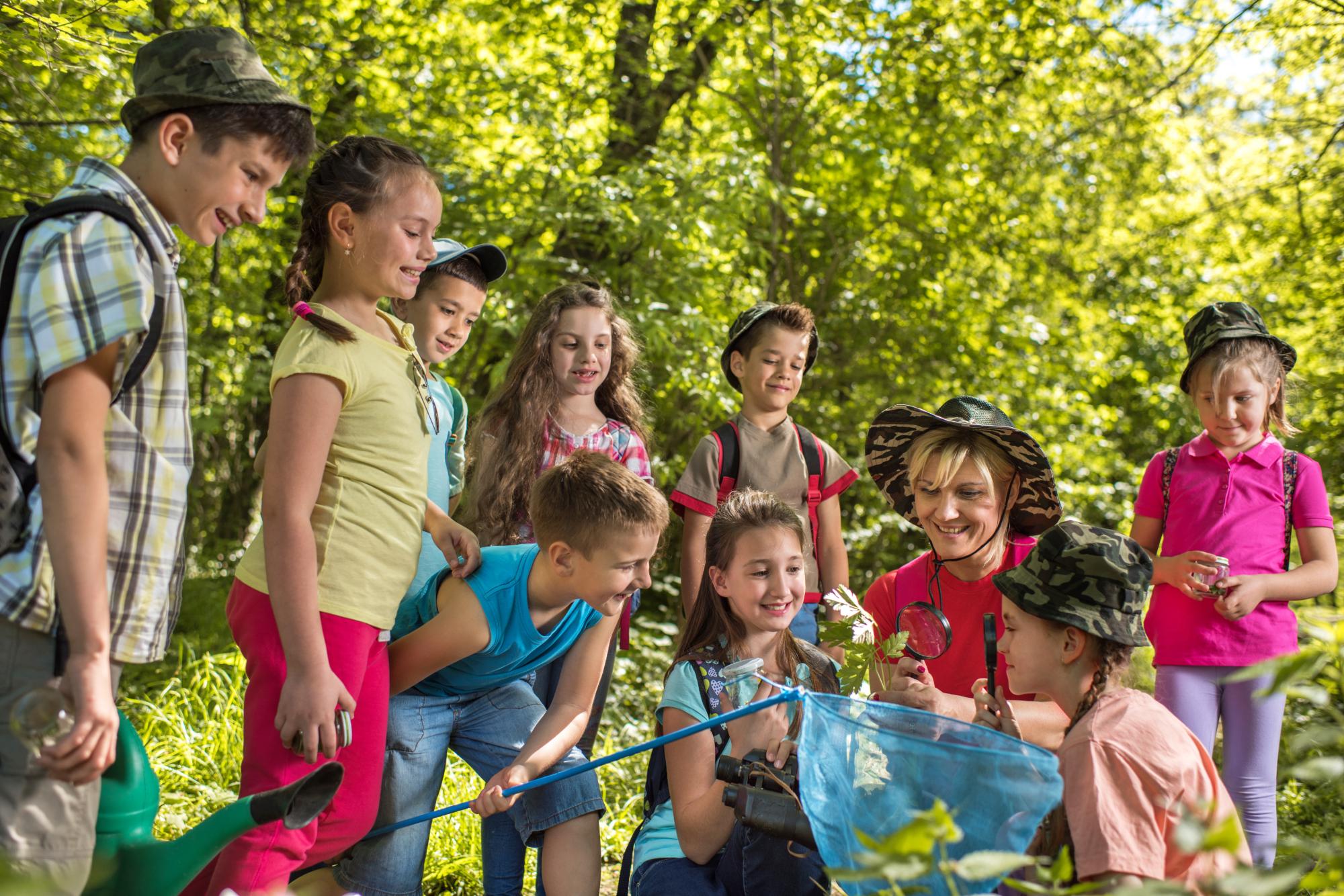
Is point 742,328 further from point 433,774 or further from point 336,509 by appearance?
point 336,509

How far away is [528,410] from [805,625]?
50.6 inches

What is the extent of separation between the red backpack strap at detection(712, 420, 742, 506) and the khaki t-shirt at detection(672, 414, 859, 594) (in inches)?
0.4

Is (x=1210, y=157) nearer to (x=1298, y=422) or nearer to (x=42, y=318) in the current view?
(x=1298, y=422)

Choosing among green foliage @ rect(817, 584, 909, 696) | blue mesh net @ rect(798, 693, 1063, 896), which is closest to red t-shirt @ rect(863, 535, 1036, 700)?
green foliage @ rect(817, 584, 909, 696)

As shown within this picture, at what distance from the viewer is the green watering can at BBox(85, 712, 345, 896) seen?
1.63 meters

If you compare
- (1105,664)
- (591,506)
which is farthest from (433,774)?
(1105,664)

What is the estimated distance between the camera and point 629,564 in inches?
105

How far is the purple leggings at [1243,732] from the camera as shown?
136 inches

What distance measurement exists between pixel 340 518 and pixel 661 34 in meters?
5.40

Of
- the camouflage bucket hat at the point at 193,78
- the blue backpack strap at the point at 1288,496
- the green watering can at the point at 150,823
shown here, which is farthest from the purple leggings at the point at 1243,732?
the camouflage bucket hat at the point at 193,78

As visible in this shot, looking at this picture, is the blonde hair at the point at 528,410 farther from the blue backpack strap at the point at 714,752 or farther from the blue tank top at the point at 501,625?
the blue backpack strap at the point at 714,752

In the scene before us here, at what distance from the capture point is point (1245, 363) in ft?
11.8

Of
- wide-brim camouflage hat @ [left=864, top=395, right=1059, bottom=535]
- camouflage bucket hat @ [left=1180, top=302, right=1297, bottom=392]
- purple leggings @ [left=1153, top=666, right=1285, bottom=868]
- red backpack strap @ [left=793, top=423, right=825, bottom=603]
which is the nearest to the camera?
wide-brim camouflage hat @ [left=864, top=395, right=1059, bottom=535]

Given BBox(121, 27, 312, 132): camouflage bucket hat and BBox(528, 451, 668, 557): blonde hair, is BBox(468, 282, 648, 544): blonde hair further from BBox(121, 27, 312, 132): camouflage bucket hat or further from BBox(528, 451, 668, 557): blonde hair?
BBox(121, 27, 312, 132): camouflage bucket hat
